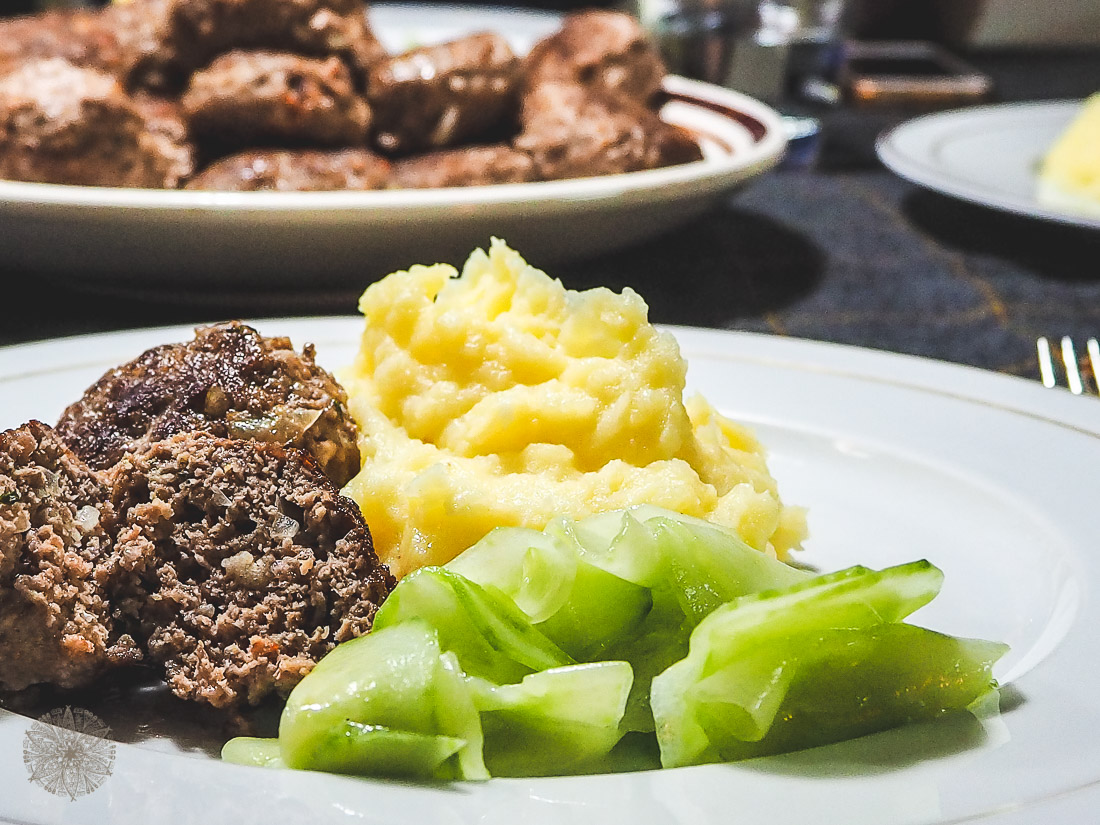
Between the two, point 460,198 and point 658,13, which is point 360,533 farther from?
point 658,13

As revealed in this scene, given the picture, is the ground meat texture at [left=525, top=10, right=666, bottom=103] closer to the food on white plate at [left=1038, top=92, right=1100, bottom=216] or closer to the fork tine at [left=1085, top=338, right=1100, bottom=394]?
the food on white plate at [left=1038, top=92, right=1100, bottom=216]

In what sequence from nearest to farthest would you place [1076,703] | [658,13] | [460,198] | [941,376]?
1. [1076,703]
2. [941,376]
3. [460,198]
4. [658,13]

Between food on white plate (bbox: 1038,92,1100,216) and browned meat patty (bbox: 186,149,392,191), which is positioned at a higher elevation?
browned meat patty (bbox: 186,149,392,191)

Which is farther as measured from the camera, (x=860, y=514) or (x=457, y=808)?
(x=860, y=514)

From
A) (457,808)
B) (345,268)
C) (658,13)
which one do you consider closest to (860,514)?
(457,808)

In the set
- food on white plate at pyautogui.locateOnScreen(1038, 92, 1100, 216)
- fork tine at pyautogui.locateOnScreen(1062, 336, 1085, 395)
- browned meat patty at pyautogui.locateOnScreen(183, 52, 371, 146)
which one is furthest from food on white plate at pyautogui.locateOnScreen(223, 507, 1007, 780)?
food on white plate at pyautogui.locateOnScreen(1038, 92, 1100, 216)
